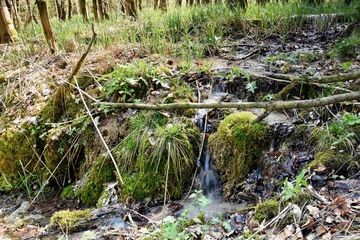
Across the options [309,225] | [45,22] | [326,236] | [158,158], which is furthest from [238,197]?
[45,22]

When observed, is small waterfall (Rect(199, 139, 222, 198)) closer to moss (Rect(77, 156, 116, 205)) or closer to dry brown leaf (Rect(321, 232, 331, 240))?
moss (Rect(77, 156, 116, 205))

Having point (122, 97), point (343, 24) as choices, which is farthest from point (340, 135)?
point (343, 24)

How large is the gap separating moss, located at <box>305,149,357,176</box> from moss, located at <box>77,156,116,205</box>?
249 centimetres

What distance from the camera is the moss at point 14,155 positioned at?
480 centimetres

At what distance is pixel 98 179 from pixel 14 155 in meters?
1.86

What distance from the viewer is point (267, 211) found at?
2.51 meters

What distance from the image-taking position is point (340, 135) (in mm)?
2992

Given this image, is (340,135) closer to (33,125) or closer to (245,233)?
(245,233)

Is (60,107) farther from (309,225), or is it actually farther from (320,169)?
(309,225)

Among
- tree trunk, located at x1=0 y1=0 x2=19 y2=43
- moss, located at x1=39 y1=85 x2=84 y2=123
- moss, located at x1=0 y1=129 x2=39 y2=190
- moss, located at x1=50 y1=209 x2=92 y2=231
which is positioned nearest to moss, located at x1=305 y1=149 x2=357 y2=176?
moss, located at x1=50 y1=209 x2=92 y2=231

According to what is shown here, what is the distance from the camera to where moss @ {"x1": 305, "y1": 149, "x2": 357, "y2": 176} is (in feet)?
9.00

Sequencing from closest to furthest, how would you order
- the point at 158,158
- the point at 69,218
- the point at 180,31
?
the point at 69,218 → the point at 158,158 → the point at 180,31

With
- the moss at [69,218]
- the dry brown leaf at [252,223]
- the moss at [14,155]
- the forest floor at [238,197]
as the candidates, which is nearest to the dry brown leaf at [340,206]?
the forest floor at [238,197]

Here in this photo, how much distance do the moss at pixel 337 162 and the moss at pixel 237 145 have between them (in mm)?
712
